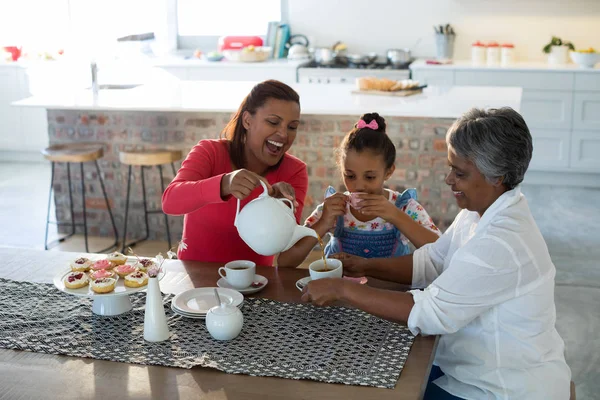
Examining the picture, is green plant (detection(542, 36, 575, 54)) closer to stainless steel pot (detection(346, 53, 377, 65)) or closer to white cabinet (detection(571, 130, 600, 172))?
white cabinet (detection(571, 130, 600, 172))

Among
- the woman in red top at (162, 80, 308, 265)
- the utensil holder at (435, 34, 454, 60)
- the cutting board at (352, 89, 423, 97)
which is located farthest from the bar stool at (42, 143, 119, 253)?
the utensil holder at (435, 34, 454, 60)

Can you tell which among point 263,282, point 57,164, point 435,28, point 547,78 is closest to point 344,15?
point 435,28

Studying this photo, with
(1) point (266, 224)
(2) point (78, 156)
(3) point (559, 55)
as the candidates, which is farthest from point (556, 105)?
(1) point (266, 224)

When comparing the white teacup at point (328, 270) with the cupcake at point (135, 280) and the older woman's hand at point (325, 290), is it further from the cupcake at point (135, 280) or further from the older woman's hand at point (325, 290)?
the cupcake at point (135, 280)

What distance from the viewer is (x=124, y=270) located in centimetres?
188

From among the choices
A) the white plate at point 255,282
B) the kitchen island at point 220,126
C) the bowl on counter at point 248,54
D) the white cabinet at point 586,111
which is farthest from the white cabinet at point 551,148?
the white plate at point 255,282

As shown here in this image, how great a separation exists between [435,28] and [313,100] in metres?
2.45

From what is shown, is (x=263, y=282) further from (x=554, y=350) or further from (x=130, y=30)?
(x=130, y=30)

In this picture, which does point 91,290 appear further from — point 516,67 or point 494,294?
point 516,67

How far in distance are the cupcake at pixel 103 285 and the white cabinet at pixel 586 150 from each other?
187 inches

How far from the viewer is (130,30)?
6.99 metres

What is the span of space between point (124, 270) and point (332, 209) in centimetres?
67

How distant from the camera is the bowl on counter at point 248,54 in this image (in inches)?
244

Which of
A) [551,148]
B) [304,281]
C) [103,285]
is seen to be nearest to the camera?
[103,285]
